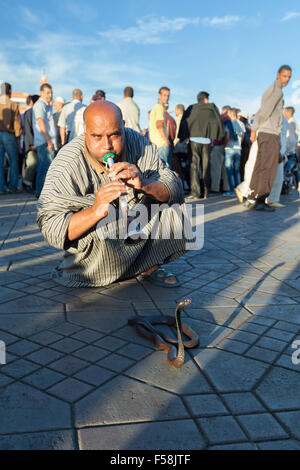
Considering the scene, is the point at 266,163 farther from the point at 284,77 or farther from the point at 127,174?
the point at 127,174

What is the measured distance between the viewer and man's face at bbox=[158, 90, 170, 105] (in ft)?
23.2

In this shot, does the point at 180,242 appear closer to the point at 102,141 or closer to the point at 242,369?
the point at 102,141

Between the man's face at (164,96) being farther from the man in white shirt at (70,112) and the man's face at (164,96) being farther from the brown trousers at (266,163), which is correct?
the brown trousers at (266,163)

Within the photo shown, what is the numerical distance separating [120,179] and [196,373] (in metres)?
1.08

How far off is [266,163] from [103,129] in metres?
4.46

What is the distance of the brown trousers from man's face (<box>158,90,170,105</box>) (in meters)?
1.86

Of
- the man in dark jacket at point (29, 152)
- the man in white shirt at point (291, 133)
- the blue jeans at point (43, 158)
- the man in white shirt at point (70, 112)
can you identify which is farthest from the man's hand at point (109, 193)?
the man in white shirt at point (291, 133)

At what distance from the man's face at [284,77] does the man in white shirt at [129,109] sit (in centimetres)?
236

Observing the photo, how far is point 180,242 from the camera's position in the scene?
2.80m

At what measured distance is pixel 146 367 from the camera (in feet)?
5.65

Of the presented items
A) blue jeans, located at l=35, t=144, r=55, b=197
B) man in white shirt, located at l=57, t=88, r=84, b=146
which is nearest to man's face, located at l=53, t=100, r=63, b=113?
man in white shirt, located at l=57, t=88, r=84, b=146

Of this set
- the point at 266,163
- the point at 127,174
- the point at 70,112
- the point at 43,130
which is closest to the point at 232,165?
the point at 266,163

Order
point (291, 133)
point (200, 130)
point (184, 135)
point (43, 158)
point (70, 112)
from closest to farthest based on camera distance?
point (43, 158)
point (70, 112)
point (200, 130)
point (184, 135)
point (291, 133)
